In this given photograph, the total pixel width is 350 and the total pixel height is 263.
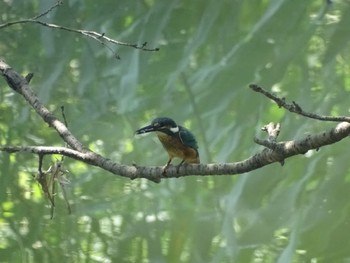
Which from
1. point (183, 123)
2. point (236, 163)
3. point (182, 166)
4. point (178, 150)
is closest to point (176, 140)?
point (178, 150)

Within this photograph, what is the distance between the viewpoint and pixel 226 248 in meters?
2.06

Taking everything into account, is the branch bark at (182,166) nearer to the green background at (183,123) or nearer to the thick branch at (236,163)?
the thick branch at (236,163)

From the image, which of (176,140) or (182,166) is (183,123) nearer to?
(176,140)

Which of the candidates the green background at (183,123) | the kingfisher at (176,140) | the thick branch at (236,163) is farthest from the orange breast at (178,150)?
the green background at (183,123)

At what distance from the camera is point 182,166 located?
3.89ft

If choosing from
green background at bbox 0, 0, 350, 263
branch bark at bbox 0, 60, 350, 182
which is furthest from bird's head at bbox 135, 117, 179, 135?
green background at bbox 0, 0, 350, 263

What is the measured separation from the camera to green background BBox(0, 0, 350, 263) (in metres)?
2.10

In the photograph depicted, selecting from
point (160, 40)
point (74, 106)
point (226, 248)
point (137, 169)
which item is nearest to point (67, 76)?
point (74, 106)

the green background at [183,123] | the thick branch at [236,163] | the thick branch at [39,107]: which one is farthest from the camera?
the green background at [183,123]

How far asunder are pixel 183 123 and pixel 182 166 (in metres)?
1.30

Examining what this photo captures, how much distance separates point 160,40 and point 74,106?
0.51 metres

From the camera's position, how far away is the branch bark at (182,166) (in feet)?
3.04

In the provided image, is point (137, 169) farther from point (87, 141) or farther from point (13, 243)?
point (87, 141)

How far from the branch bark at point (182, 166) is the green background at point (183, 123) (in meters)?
0.83
